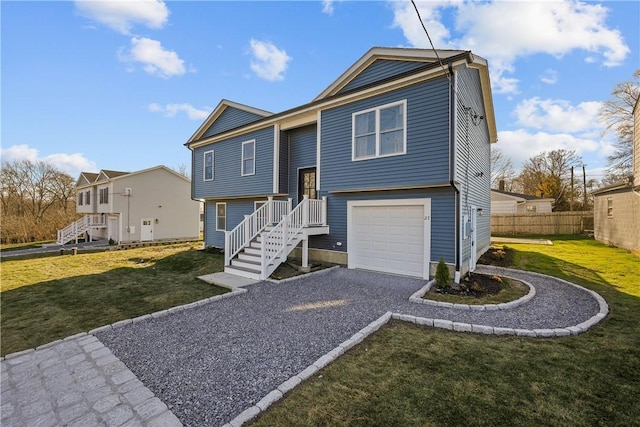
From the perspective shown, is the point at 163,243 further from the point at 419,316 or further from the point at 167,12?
the point at 419,316

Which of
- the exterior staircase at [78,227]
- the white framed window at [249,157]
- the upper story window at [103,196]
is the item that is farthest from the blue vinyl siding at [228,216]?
the exterior staircase at [78,227]

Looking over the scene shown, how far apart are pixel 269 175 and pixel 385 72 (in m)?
5.64

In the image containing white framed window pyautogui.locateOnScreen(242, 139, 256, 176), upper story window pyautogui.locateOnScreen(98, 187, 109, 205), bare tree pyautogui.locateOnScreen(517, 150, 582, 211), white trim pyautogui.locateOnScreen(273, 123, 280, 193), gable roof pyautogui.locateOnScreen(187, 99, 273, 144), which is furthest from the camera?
bare tree pyautogui.locateOnScreen(517, 150, 582, 211)

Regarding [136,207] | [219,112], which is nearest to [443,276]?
[219,112]

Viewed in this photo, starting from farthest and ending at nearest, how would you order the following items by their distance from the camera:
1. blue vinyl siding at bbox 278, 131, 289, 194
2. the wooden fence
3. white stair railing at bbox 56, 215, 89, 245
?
1. white stair railing at bbox 56, 215, 89, 245
2. the wooden fence
3. blue vinyl siding at bbox 278, 131, 289, 194

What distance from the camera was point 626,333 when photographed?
4.46 meters

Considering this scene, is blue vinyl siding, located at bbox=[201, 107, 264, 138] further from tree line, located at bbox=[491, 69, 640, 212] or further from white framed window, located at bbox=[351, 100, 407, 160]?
tree line, located at bbox=[491, 69, 640, 212]

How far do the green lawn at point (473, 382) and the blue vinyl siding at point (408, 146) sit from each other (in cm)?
415

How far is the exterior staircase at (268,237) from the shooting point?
8.46 m

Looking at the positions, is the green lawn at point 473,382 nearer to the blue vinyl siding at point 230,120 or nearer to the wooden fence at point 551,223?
the blue vinyl siding at point 230,120

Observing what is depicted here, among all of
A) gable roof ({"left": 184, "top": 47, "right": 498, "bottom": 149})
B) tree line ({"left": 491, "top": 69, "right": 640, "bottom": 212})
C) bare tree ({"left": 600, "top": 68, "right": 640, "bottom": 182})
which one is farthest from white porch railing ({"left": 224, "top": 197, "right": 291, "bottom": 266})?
bare tree ({"left": 600, "top": 68, "right": 640, "bottom": 182})

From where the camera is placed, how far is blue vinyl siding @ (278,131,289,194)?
11.3 m

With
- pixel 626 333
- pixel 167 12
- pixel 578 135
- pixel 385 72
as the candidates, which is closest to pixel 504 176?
pixel 578 135

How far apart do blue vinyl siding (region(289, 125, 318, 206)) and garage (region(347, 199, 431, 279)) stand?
294cm
